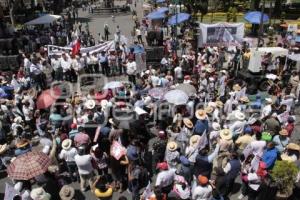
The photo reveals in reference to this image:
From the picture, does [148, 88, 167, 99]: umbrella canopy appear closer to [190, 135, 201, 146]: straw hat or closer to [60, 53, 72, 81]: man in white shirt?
[190, 135, 201, 146]: straw hat

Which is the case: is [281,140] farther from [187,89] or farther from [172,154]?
[187,89]

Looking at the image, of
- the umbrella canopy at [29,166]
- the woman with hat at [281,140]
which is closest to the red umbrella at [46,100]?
the umbrella canopy at [29,166]

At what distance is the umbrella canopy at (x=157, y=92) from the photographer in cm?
1212

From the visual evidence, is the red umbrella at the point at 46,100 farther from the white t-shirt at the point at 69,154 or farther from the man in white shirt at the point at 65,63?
the man in white shirt at the point at 65,63

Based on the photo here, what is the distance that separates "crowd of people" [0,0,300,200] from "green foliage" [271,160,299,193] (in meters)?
0.20

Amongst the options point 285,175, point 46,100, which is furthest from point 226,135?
point 46,100

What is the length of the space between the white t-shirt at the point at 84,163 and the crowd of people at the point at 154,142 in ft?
0.08

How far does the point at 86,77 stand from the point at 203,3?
2056 cm

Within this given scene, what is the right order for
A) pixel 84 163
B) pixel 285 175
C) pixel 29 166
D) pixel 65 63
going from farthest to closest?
pixel 65 63
pixel 84 163
pixel 29 166
pixel 285 175

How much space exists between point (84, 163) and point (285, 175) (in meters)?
4.45

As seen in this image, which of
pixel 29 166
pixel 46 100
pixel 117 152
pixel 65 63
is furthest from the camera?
pixel 65 63

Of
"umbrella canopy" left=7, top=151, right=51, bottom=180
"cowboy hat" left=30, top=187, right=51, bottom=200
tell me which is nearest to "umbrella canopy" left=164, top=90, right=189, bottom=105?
"umbrella canopy" left=7, top=151, right=51, bottom=180

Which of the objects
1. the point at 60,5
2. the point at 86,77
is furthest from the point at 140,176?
the point at 60,5

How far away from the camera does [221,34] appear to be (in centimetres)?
1973
